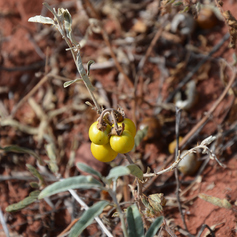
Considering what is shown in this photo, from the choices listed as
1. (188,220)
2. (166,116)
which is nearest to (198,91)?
(166,116)

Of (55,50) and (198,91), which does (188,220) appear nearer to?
(198,91)

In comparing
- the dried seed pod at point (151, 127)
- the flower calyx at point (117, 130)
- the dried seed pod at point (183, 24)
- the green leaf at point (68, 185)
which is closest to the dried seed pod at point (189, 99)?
the dried seed pod at point (151, 127)

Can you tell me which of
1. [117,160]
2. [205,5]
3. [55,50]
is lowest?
[117,160]

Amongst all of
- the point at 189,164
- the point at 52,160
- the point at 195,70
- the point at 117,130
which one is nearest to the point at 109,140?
the point at 117,130

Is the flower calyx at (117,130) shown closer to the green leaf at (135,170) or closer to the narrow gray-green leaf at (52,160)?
the green leaf at (135,170)

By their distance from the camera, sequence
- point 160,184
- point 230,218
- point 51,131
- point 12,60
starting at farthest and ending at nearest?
point 12,60 → point 51,131 → point 160,184 → point 230,218
